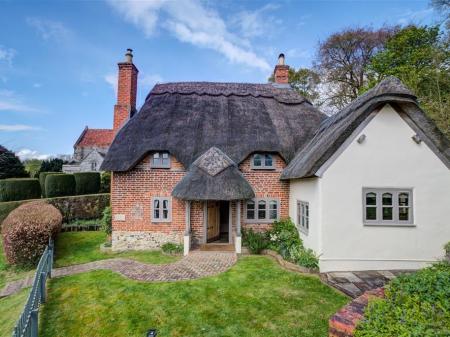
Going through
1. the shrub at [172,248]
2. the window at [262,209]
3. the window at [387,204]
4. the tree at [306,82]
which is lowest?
the shrub at [172,248]

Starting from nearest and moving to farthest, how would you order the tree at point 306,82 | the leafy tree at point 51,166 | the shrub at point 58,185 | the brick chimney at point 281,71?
the brick chimney at point 281,71 → the shrub at point 58,185 → the tree at point 306,82 → the leafy tree at point 51,166

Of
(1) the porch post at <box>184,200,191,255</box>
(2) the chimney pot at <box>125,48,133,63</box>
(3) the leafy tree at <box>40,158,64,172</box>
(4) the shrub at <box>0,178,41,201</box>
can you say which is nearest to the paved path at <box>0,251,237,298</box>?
(1) the porch post at <box>184,200,191,255</box>

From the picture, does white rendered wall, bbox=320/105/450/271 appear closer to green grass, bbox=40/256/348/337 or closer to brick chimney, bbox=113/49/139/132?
green grass, bbox=40/256/348/337

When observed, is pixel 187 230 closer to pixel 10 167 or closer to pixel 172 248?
pixel 172 248

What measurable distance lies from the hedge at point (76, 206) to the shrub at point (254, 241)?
11650mm

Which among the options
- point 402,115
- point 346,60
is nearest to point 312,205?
point 402,115

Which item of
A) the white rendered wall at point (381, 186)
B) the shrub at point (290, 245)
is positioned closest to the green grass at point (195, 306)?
the shrub at point (290, 245)

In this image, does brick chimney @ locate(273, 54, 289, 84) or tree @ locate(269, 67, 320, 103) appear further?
tree @ locate(269, 67, 320, 103)

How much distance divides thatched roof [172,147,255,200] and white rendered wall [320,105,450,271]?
11.1ft

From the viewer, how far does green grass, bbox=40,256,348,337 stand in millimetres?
4988

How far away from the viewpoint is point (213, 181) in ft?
31.6

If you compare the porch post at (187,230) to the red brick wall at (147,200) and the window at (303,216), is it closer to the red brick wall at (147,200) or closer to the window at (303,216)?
the red brick wall at (147,200)

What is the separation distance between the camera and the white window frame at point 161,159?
1076 centimetres

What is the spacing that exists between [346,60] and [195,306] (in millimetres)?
24126
